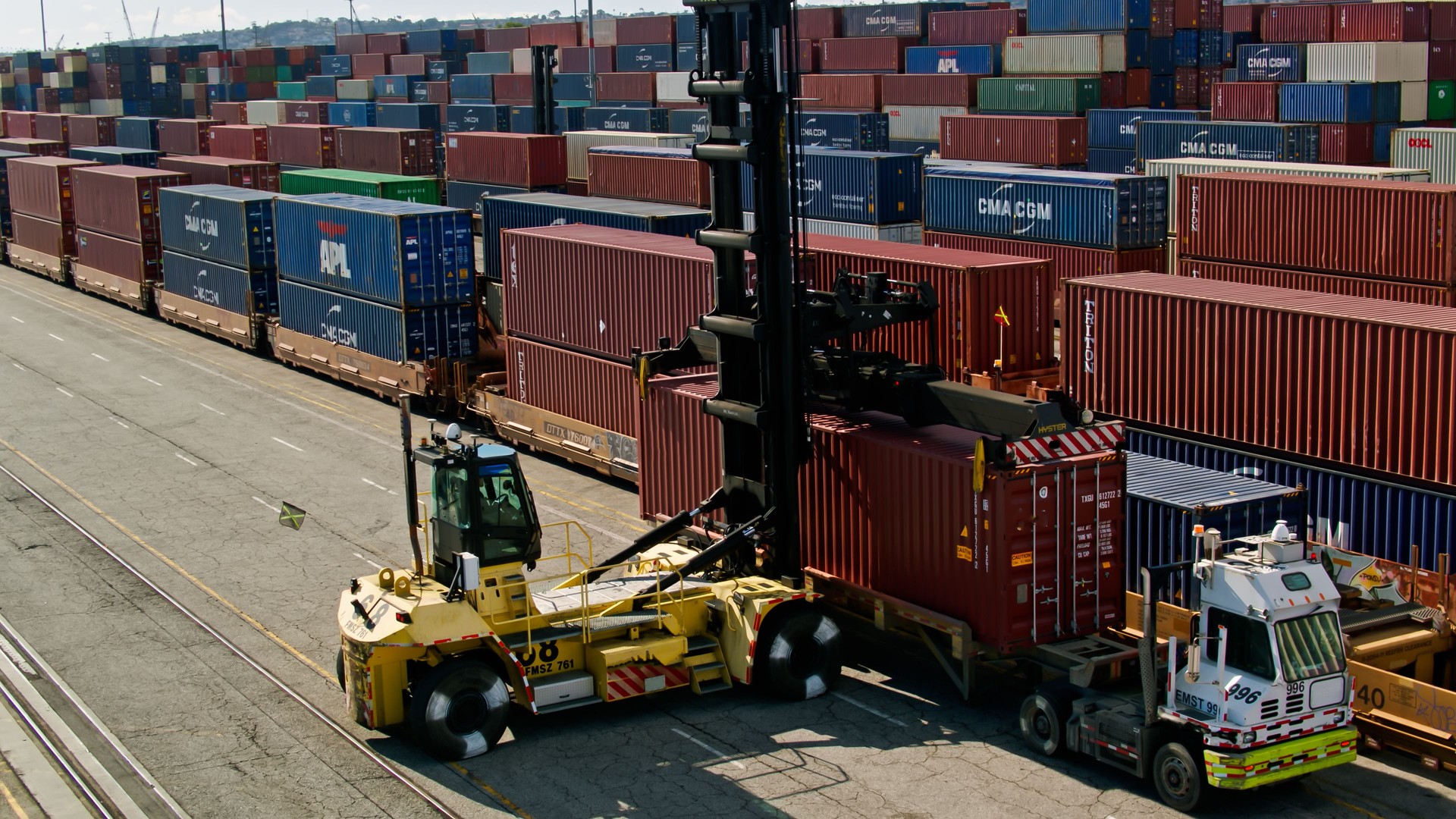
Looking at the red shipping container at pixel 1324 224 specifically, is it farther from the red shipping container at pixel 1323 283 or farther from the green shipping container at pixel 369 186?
the green shipping container at pixel 369 186

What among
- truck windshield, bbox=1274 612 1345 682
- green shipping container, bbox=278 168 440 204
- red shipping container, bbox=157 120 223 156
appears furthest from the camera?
red shipping container, bbox=157 120 223 156

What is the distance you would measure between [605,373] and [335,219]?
43.1 ft

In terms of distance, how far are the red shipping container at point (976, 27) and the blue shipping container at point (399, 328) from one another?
39.2 m

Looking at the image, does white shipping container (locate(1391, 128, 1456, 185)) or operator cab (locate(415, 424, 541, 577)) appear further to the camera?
white shipping container (locate(1391, 128, 1456, 185))

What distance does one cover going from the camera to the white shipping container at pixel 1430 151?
1876 inches

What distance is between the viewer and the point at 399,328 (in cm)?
3934

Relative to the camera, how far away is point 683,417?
947 inches

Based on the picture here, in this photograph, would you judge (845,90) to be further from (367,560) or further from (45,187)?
(367,560)

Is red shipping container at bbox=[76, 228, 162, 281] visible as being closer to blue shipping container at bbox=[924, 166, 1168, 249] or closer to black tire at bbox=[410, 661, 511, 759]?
blue shipping container at bbox=[924, 166, 1168, 249]

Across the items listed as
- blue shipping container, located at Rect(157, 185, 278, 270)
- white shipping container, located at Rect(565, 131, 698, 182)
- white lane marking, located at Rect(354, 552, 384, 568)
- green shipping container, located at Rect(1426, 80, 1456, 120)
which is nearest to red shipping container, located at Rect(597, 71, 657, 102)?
white shipping container, located at Rect(565, 131, 698, 182)

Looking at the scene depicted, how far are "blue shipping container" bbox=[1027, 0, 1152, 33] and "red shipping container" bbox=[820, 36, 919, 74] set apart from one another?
11.0 meters

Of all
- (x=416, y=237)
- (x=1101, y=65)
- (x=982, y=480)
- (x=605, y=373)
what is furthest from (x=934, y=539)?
(x=1101, y=65)

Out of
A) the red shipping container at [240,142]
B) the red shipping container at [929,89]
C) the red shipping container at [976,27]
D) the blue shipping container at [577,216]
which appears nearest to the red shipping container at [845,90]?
the red shipping container at [929,89]

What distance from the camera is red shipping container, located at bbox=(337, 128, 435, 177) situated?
7362cm
